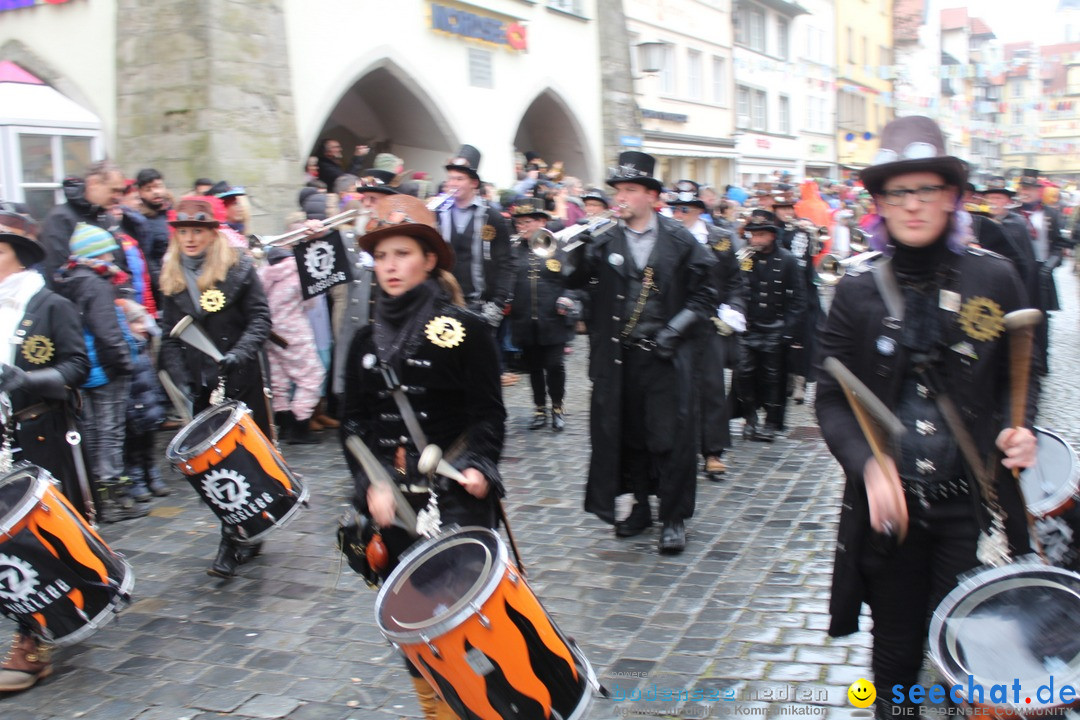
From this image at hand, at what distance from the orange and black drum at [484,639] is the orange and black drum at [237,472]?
2333mm

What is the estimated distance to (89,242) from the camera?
251 inches

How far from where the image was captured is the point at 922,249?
9.37 ft

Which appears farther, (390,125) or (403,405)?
(390,125)

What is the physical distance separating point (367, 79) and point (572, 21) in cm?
513

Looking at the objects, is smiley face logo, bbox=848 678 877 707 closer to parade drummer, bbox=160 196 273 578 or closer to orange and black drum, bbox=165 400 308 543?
orange and black drum, bbox=165 400 308 543

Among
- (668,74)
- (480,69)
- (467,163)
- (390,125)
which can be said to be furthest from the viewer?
(668,74)

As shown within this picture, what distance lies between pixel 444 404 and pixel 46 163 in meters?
10.1

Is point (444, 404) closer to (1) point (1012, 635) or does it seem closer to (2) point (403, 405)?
(2) point (403, 405)

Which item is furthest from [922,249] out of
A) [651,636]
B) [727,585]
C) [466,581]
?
[727,585]

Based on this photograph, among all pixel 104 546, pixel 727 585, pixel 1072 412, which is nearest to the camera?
pixel 104 546

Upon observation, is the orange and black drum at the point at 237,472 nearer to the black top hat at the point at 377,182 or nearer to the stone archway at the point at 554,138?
the black top hat at the point at 377,182

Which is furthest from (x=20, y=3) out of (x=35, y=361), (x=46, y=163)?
(x=35, y=361)

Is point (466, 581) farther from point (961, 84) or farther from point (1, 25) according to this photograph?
point (961, 84)

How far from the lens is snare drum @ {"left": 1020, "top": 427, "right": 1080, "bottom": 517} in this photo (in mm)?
3660
